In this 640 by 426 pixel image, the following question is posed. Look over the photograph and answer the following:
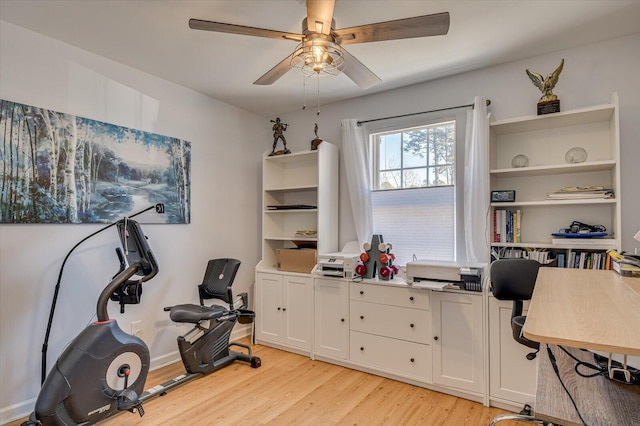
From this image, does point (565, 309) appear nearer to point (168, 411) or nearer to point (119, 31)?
point (168, 411)

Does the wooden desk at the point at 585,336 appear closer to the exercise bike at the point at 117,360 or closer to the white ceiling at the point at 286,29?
the white ceiling at the point at 286,29

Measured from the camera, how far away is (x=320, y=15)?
1.70 m

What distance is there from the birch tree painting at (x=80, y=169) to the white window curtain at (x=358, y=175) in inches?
64.7

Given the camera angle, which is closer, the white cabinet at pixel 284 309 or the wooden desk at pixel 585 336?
the wooden desk at pixel 585 336

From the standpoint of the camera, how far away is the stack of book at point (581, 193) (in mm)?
2377

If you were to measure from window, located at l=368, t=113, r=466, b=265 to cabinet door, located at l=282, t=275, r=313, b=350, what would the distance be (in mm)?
950

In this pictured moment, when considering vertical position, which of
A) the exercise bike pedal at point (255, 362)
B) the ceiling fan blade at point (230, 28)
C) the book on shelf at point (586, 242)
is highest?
the ceiling fan blade at point (230, 28)

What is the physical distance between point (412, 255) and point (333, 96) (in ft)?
6.05

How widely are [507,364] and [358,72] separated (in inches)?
87.9

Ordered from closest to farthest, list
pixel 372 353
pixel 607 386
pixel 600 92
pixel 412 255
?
pixel 607 386
pixel 600 92
pixel 372 353
pixel 412 255

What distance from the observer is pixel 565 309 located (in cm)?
88

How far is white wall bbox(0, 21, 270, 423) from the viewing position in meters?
2.36

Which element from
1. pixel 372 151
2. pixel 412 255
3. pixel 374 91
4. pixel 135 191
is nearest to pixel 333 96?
pixel 374 91

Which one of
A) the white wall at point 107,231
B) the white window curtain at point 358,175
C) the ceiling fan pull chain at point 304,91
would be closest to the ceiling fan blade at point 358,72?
the ceiling fan pull chain at point 304,91
